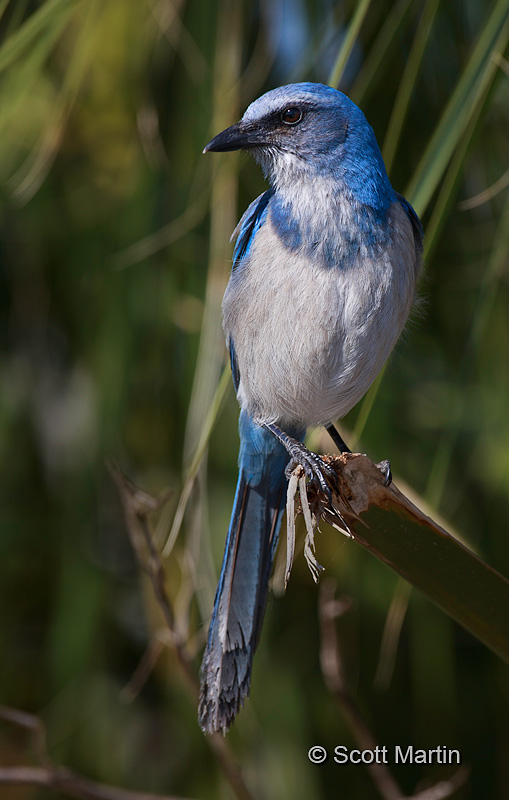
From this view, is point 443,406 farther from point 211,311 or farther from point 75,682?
point 75,682

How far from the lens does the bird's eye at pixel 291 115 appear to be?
197 centimetres

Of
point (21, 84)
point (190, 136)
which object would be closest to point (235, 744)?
point (190, 136)

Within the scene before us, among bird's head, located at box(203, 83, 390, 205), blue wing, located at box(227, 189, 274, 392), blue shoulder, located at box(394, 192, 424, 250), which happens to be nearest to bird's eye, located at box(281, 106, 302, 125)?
bird's head, located at box(203, 83, 390, 205)

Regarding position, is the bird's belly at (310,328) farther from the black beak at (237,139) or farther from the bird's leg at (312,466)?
the black beak at (237,139)

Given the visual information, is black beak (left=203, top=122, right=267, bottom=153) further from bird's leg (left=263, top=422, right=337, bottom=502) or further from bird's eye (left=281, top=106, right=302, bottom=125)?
bird's leg (left=263, top=422, right=337, bottom=502)

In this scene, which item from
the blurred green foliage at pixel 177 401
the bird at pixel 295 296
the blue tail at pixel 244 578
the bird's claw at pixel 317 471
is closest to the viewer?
the bird's claw at pixel 317 471

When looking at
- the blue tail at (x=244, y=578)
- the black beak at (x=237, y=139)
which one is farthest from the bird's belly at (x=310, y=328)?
the black beak at (x=237, y=139)

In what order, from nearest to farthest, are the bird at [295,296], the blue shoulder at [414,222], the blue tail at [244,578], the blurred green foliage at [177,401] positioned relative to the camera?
the blue tail at [244,578], the bird at [295,296], the blue shoulder at [414,222], the blurred green foliage at [177,401]

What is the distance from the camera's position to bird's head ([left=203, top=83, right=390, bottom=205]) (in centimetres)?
189

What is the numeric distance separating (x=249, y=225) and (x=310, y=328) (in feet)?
1.30

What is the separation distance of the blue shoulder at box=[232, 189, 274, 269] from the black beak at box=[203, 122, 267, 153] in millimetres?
133

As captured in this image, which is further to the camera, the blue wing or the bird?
the blue wing

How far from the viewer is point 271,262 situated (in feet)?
6.20

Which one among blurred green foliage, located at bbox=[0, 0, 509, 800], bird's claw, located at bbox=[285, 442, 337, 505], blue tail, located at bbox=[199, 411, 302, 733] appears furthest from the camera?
blurred green foliage, located at bbox=[0, 0, 509, 800]
